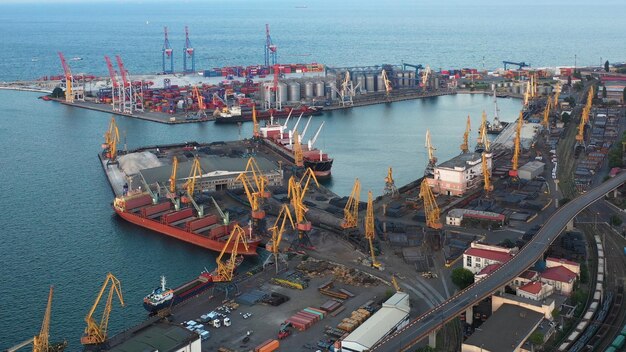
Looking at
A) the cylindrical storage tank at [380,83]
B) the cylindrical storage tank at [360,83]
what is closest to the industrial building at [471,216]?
the cylindrical storage tank at [360,83]

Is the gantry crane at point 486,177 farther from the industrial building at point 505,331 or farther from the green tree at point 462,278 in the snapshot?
the industrial building at point 505,331

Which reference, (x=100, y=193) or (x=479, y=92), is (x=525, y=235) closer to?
(x=100, y=193)

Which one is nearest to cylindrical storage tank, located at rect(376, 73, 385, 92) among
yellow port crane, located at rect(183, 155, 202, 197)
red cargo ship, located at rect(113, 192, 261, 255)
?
yellow port crane, located at rect(183, 155, 202, 197)

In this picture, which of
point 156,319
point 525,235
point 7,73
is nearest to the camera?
point 156,319

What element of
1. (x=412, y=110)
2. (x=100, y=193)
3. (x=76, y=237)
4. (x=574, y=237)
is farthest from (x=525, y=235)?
(x=412, y=110)

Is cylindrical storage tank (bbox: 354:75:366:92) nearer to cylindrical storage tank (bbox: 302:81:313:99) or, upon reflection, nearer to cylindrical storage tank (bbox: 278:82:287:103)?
cylindrical storage tank (bbox: 302:81:313:99)

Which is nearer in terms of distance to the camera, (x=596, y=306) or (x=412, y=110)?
(x=596, y=306)
